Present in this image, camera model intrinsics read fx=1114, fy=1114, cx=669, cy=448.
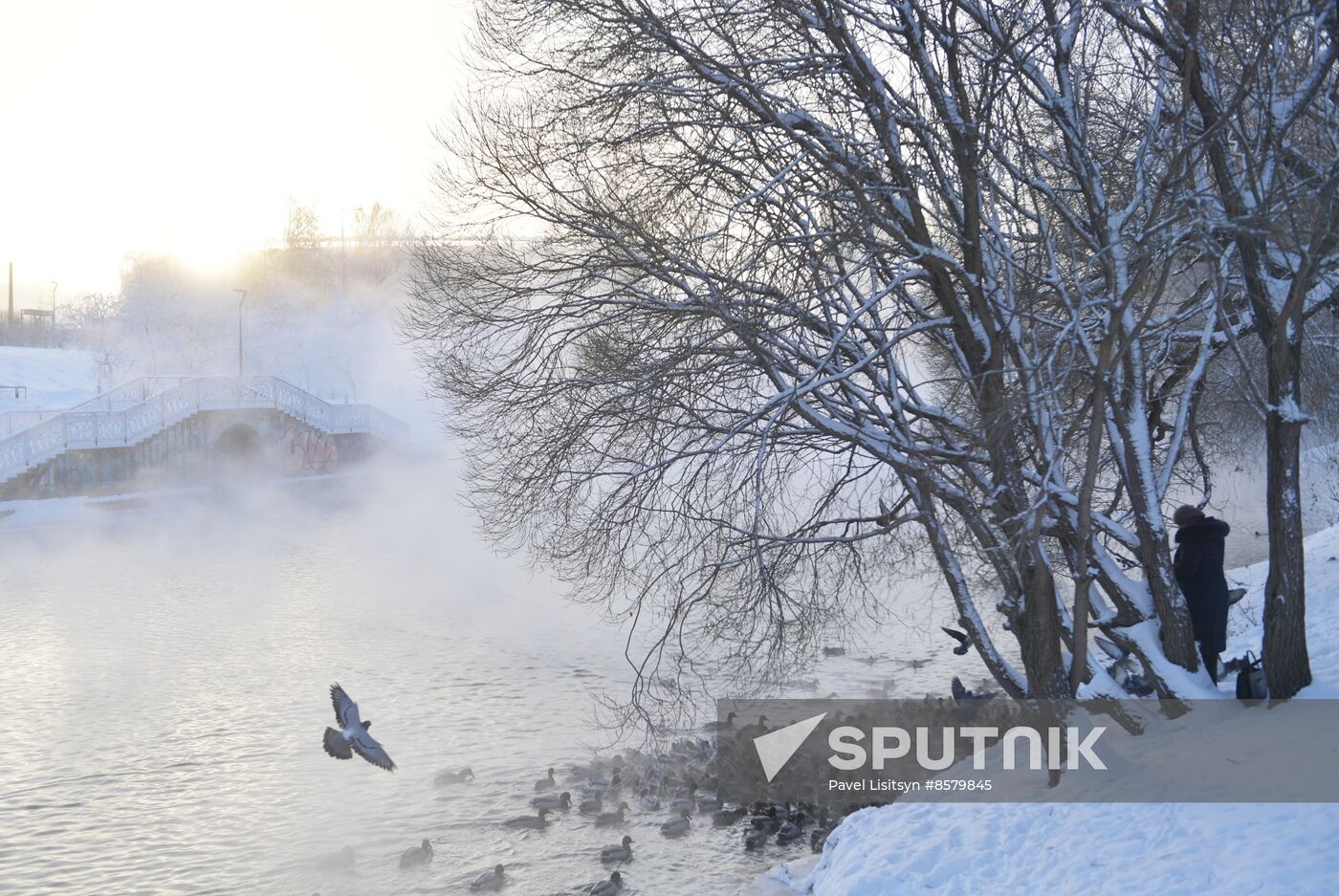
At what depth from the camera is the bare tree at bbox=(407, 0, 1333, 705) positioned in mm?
7926

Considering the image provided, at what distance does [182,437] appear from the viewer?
134 feet

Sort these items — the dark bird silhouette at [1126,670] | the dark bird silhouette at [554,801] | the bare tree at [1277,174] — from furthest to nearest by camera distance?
the dark bird silhouette at [554,801], the dark bird silhouette at [1126,670], the bare tree at [1277,174]

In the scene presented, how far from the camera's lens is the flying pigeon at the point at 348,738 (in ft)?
31.1

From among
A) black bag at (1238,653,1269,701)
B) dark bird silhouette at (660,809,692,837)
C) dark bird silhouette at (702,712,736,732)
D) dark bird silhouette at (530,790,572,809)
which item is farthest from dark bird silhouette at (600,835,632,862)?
black bag at (1238,653,1269,701)

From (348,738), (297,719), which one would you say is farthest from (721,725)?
(297,719)

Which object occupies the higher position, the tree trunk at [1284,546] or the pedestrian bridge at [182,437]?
the pedestrian bridge at [182,437]

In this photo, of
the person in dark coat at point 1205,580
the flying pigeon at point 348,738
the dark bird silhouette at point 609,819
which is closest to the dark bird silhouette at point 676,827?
the dark bird silhouette at point 609,819

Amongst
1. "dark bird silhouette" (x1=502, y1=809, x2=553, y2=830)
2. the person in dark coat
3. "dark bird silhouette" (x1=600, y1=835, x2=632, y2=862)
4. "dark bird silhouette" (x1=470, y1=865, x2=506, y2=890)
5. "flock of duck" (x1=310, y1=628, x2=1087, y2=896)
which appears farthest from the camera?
"dark bird silhouette" (x1=502, y1=809, x2=553, y2=830)

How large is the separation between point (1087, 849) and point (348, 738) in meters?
5.98

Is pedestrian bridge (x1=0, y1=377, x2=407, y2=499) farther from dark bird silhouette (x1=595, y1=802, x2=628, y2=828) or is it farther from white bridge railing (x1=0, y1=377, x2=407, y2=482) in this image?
dark bird silhouette (x1=595, y1=802, x2=628, y2=828)

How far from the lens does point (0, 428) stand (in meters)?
37.6

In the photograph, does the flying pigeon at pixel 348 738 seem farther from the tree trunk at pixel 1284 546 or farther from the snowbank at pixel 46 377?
the snowbank at pixel 46 377

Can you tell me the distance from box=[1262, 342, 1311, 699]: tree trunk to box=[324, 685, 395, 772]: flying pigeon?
6.93 m

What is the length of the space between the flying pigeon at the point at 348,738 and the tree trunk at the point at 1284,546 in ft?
22.7
